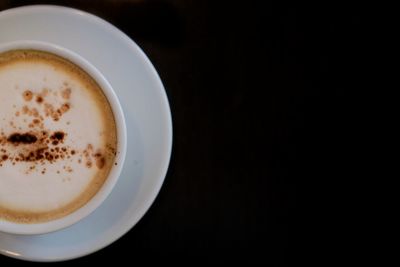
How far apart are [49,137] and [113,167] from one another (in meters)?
0.14

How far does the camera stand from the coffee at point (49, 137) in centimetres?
100

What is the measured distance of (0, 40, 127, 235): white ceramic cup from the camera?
966mm

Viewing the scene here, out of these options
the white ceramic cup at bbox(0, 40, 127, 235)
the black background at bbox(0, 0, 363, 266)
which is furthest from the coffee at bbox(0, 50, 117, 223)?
the black background at bbox(0, 0, 363, 266)

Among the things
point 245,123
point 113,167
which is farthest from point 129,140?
point 245,123

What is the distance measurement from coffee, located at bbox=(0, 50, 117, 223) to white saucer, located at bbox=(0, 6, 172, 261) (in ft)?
0.21

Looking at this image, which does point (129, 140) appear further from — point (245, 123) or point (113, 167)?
point (245, 123)

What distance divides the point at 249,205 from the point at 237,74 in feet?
0.98

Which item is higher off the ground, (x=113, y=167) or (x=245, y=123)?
(x=245, y=123)

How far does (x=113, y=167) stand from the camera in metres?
1.00

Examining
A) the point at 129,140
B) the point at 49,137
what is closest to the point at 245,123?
the point at 129,140

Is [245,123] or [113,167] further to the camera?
[245,123]

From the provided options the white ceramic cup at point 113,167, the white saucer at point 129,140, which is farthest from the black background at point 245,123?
the white ceramic cup at point 113,167

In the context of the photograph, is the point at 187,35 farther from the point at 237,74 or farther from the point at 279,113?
the point at 279,113

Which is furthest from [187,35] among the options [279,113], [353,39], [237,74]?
[353,39]
